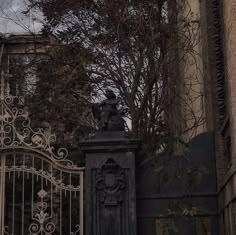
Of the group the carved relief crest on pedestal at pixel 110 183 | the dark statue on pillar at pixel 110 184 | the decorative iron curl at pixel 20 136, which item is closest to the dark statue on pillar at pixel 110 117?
the dark statue on pillar at pixel 110 184

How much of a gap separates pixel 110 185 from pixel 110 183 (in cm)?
3

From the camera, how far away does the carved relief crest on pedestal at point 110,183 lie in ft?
31.7

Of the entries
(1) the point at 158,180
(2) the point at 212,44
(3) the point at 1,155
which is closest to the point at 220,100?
(2) the point at 212,44

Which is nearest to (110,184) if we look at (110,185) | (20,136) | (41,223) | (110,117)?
(110,185)

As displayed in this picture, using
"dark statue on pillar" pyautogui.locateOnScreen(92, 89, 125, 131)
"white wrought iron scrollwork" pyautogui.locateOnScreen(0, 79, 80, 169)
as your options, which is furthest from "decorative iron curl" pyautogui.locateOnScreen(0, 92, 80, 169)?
"dark statue on pillar" pyautogui.locateOnScreen(92, 89, 125, 131)

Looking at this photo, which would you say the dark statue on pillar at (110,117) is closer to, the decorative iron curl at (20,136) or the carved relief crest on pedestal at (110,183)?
the carved relief crest on pedestal at (110,183)

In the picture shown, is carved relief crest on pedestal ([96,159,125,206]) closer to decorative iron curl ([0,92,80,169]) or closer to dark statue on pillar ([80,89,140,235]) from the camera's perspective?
dark statue on pillar ([80,89,140,235])

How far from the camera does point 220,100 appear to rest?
37.0 feet

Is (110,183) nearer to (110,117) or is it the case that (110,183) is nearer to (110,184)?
(110,184)

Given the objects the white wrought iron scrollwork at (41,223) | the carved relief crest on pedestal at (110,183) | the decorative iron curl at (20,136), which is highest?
the decorative iron curl at (20,136)

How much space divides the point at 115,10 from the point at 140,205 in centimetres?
559

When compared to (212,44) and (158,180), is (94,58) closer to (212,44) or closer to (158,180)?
(212,44)

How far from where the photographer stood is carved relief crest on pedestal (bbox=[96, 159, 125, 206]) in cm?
965

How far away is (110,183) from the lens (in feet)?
31.8
